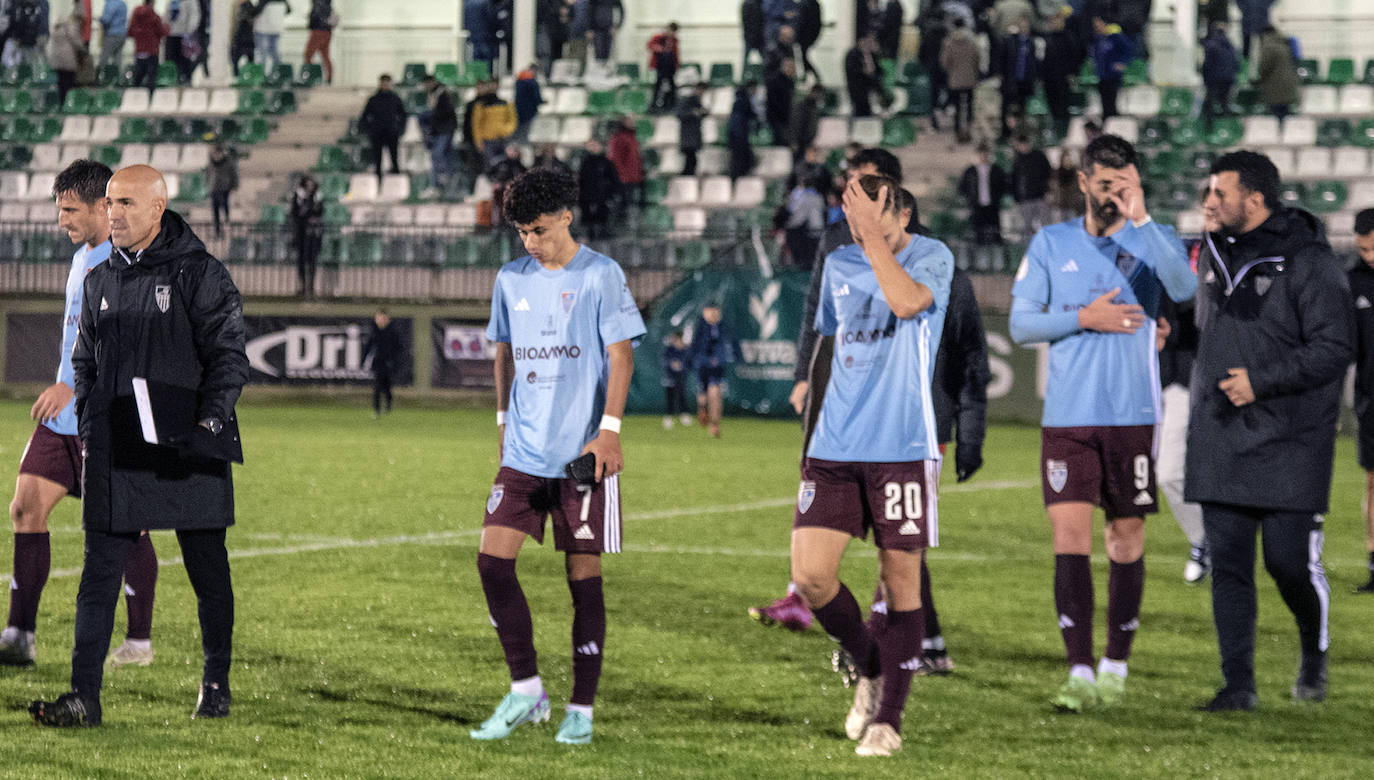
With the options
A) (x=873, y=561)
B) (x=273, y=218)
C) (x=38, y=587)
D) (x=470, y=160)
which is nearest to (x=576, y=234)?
(x=470, y=160)

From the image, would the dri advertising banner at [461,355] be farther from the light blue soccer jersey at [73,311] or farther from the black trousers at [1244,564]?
the black trousers at [1244,564]

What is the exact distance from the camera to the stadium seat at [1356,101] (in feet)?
90.7

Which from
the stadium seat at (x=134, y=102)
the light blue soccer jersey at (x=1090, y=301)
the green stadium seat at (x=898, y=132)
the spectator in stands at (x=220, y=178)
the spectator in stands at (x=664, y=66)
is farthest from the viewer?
the stadium seat at (x=134, y=102)

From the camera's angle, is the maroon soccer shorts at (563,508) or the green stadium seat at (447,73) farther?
the green stadium seat at (447,73)

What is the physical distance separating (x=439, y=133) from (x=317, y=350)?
4516 mm

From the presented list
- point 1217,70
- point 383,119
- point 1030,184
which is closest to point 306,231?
point 383,119

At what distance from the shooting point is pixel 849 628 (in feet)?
19.5

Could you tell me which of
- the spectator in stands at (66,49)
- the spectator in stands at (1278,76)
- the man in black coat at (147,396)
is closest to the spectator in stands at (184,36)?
the spectator in stands at (66,49)

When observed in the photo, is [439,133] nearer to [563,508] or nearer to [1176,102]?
[1176,102]

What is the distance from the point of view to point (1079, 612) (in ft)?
21.8

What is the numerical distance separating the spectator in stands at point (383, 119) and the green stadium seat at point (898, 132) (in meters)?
7.66

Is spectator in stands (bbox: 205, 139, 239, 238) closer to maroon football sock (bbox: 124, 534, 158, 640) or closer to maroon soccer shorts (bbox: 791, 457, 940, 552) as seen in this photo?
maroon football sock (bbox: 124, 534, 158, 640)

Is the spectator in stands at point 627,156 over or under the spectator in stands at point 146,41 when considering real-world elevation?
under

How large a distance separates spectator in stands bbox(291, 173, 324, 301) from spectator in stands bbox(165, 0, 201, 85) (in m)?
8.33
